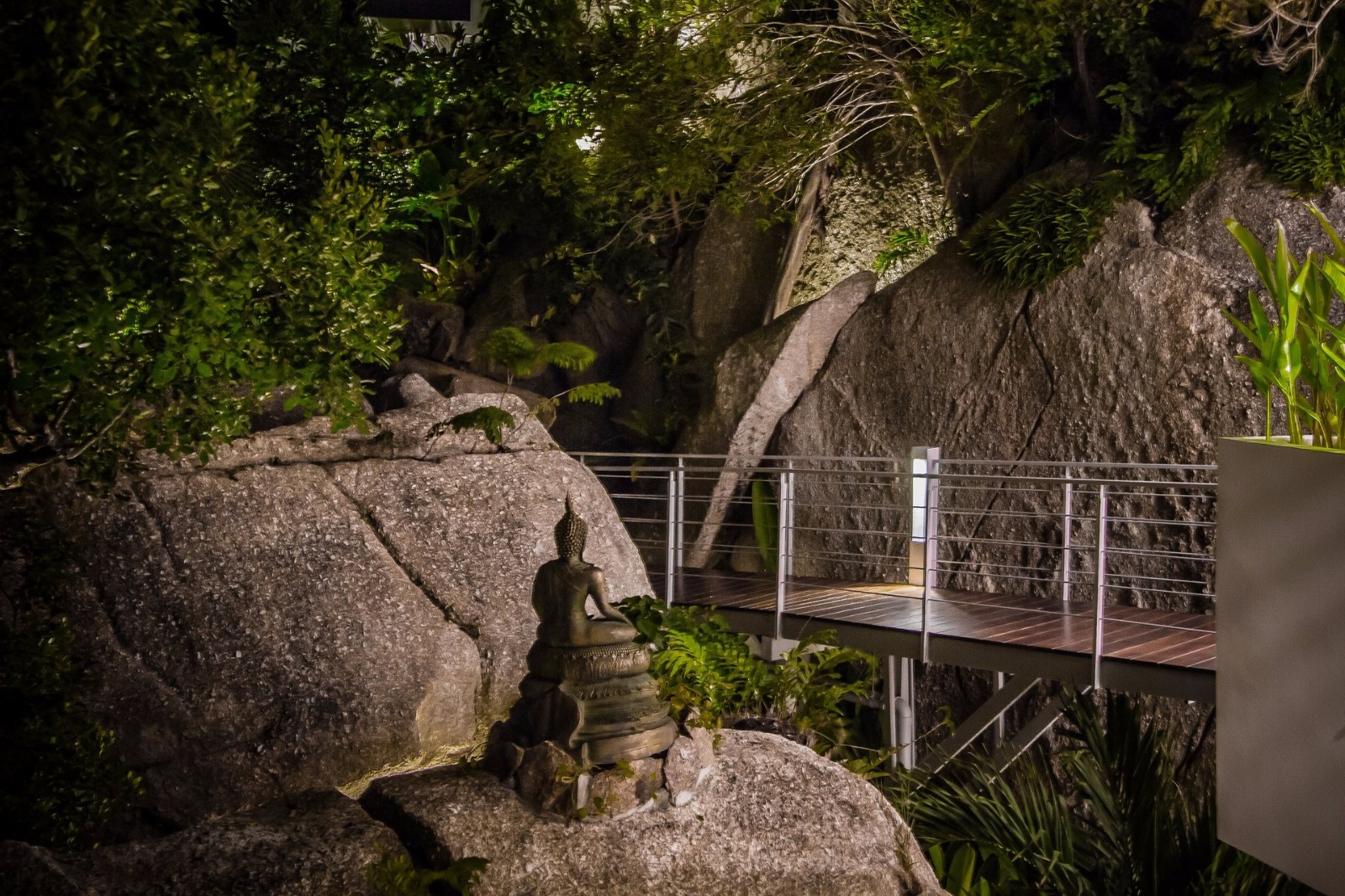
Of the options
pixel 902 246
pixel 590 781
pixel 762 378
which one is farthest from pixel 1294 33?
pixel 590 781

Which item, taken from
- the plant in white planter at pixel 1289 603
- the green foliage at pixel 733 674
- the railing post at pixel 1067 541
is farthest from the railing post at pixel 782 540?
the plant in white planter at pixel 1289 603

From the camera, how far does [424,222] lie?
12461mm

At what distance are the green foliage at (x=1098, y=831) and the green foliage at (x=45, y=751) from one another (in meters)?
3.40

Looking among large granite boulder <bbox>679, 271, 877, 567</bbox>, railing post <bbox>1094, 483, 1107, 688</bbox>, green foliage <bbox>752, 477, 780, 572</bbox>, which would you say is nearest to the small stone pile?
railing post <bbox>1094, 483, 1107, 688</bbox>

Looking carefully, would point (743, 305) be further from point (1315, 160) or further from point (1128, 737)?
point (1128, 737)

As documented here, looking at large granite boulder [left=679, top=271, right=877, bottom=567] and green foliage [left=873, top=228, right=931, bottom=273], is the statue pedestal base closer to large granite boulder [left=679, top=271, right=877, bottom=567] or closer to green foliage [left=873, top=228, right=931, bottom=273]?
large granite boulder [left=679, top=271, right=877, bottom=567]

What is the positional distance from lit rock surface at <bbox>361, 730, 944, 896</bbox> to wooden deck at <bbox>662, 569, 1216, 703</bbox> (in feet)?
7.74

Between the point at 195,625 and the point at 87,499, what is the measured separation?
2.17ft

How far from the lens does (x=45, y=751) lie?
333 centimetres

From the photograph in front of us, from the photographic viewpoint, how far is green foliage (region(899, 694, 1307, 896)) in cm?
404

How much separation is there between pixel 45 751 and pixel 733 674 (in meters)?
3.15

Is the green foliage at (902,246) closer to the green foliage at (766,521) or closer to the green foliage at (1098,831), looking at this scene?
the green foliage at (766,521)

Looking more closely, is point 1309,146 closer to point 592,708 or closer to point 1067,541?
point 1067,541

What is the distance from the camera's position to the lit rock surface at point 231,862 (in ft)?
9.17
